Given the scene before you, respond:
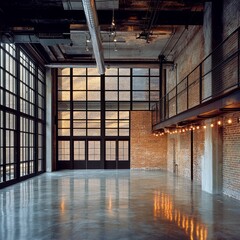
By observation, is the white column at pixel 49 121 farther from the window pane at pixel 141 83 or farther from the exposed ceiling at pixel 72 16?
the exposed ceiling at pixel 72 16

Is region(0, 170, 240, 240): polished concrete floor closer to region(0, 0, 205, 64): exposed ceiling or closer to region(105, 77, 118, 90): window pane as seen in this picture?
region(0, 0, 205, 64): exposed ceiling

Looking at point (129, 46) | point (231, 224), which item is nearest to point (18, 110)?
point (129, 46)

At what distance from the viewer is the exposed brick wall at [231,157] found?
9.82m

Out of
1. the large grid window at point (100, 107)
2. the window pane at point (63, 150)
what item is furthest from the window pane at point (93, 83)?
the window pane at point (63, 150)

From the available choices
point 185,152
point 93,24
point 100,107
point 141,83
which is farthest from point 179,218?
point 141,83

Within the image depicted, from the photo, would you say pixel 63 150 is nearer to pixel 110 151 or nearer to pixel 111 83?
pixel 110 151

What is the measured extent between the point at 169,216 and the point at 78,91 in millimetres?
15575

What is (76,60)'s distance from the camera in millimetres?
18906

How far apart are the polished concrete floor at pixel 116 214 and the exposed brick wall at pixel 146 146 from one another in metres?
9.46

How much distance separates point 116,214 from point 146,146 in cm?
1393

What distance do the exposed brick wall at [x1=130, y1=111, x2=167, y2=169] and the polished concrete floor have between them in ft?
31.0

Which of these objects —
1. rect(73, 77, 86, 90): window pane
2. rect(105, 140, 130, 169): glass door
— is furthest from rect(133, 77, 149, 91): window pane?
rect(105, 140, 130, 169): glass door

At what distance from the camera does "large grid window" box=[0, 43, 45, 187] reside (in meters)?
12.9

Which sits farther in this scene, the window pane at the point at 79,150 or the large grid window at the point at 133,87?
the window pane at the point at 79,150
